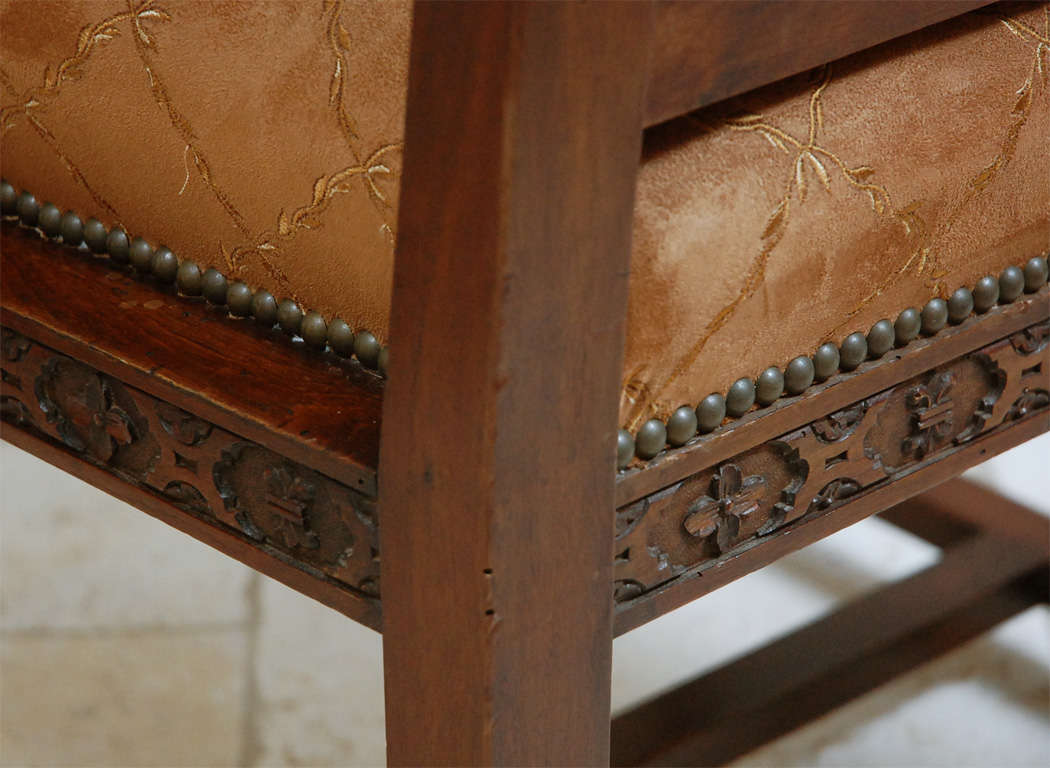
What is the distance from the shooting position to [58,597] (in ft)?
3.92

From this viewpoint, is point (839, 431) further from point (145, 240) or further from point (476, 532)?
point (145, 240)

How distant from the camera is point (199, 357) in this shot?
57 cm

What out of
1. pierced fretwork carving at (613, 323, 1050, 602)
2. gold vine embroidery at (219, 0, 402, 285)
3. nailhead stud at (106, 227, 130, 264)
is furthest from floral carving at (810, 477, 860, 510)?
nailhead stud at (106, 227, 130, 264)

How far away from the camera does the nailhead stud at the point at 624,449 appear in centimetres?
51

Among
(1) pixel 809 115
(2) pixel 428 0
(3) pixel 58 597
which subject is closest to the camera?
(2) pixel 428 0

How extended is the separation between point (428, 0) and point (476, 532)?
0.54ft

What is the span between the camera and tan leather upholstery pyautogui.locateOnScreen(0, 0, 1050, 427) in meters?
0.52

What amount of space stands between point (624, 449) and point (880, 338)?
0.47 feet

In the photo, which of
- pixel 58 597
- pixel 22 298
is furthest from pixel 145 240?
pixel 58 597

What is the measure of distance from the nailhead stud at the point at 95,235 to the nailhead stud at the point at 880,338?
1.11ft

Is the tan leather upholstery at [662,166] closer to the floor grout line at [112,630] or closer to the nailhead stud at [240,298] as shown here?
the nailhead stud at [240,298]

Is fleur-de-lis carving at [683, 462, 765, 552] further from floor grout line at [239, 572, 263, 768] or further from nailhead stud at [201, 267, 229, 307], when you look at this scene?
floor grout line at [239, 572, 263, 768]

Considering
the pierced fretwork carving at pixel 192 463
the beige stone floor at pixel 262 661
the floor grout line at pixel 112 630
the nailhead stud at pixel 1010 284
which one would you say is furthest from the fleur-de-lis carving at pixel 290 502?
the floor grout line at pixel 112 630

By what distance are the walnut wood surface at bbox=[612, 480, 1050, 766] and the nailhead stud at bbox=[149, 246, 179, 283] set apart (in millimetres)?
432
